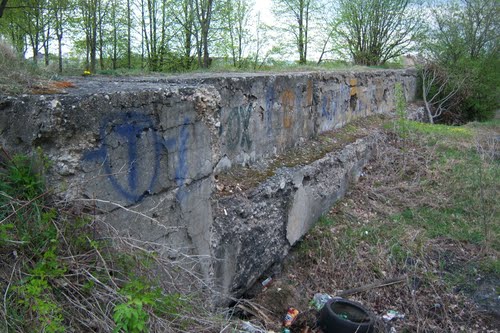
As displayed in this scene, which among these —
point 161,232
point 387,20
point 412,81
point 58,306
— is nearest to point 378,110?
point 412,81

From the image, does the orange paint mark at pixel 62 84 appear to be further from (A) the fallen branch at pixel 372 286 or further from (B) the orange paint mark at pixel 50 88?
(A) the fallen branch at pixel 372 286

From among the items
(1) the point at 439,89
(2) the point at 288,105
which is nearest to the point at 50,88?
(2) the point at 288,105

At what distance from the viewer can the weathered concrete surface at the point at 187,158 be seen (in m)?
1.89

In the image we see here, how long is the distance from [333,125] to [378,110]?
3053mm

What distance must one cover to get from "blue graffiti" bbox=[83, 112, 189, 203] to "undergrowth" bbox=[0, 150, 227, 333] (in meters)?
0.25

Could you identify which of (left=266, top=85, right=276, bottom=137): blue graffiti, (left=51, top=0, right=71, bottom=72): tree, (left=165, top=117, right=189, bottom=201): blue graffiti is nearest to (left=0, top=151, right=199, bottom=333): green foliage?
(left=165, top=117, right=189, bottom=201): blue graffiti

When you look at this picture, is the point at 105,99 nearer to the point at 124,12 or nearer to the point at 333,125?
the point at 333,125

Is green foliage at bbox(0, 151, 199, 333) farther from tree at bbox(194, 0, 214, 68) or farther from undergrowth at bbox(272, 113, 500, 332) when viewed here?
tree at bbox(194, 0, 214, 68)

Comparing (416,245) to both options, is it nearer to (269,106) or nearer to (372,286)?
(372,286)

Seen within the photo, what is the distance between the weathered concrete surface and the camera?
189 cm

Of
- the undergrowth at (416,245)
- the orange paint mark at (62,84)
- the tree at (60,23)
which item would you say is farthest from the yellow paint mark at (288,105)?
the tree at (60,23)

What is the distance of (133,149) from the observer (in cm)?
220

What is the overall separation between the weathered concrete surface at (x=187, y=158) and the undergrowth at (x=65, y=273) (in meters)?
0.11

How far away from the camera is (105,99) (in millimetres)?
2018
